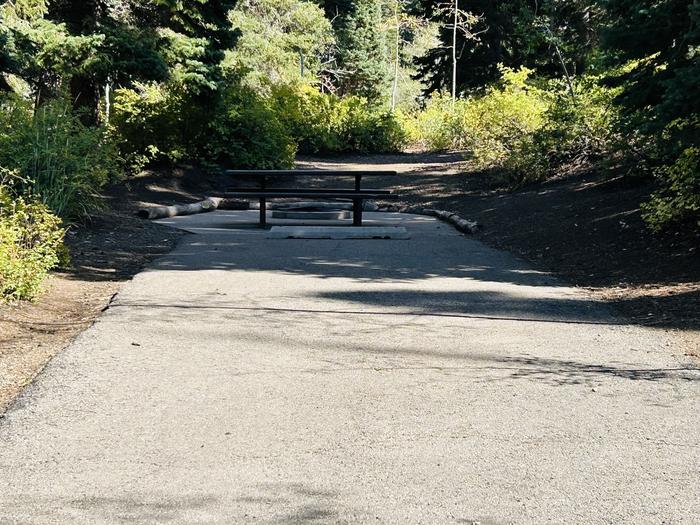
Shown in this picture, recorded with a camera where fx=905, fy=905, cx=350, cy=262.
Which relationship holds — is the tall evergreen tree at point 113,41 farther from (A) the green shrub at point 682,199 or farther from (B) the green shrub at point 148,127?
(A) the green shrub at point 682,199

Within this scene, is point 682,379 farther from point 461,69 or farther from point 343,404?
point 461,69

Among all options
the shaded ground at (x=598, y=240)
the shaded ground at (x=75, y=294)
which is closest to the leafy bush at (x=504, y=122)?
the shaded ground at (x=598, y=240)

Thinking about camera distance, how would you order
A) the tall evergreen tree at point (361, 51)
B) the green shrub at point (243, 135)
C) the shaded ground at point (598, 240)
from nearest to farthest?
1. the shaded ground at point (598, 240)
2. the green shrub at point (243, 135)
3. the tall evergreen tree at point (361, 51)

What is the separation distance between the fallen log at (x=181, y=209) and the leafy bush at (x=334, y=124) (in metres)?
14.5

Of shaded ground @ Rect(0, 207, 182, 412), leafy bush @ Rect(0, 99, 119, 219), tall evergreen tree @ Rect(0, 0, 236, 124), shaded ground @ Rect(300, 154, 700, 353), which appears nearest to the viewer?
shaded ground @ Rect(0, 207, 182, 412)

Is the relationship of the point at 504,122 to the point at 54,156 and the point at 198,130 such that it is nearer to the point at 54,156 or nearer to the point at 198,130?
the point at 198,130

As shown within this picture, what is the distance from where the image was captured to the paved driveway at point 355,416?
12.3 ft

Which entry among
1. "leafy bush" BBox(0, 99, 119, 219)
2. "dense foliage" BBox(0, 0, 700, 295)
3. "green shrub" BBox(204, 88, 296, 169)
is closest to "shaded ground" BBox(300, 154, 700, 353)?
"dense foliage" BBox(0, 0, 700, 295)

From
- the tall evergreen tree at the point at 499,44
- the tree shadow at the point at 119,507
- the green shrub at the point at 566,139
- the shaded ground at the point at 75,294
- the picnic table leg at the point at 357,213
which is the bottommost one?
the tree shadow at the point at 119,507

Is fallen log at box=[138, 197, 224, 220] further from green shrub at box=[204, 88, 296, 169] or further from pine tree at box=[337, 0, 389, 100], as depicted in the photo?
pine tree at box=[337, 0, 389, 100]

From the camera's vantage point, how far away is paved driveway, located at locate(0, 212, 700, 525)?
3.74 meters

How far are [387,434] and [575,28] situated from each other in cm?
2350

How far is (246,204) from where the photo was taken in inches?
770

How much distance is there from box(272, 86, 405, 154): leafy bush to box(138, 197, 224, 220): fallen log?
1446 centimetres
